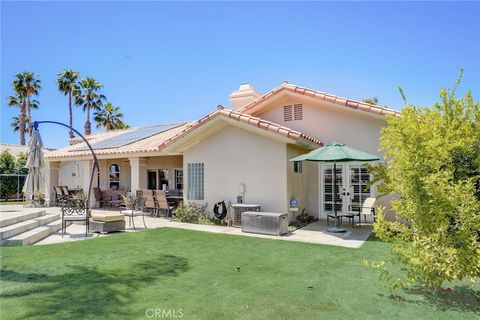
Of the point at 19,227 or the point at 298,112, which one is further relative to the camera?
the point at 298,112

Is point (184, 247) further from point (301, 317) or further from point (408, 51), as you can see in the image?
point (408, 51)

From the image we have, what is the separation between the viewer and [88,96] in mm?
44281

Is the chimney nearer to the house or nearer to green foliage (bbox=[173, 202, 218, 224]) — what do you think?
the house

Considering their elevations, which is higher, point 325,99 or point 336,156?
point 325,99

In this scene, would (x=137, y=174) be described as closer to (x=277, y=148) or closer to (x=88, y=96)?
(x=277, y=148)

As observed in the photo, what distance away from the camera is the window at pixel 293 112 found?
16028mm

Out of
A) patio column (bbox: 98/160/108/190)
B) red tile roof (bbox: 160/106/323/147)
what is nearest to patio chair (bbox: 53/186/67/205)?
patio column (bbox: 98/160/108/190)

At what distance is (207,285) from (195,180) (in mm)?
9956

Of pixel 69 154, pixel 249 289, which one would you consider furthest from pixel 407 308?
pixel 69 154

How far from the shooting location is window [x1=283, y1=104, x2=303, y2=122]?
16028mm

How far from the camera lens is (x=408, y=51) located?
13.3m

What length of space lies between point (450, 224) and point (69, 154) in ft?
72.9

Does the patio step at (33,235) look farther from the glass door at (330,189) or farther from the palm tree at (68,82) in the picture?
the palm tree at (68,82)

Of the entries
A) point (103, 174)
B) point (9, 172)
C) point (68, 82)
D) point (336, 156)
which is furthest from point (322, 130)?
point (68, 82)
